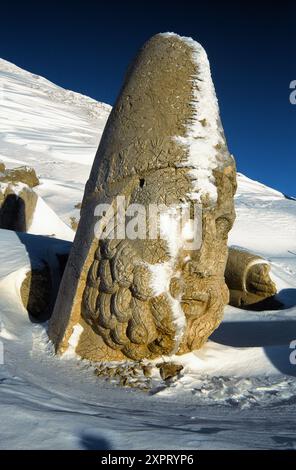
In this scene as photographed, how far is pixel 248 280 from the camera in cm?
550

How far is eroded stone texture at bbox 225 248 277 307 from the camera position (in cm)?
545

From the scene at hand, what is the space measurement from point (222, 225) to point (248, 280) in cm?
263

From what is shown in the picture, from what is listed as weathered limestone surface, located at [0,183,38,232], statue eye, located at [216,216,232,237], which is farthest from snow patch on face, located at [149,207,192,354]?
weathered limestone surface, located at [0,183,38,232]

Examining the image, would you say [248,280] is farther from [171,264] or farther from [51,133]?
[51,133]

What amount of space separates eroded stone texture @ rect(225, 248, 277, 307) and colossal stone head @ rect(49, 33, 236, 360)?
2.52 metres

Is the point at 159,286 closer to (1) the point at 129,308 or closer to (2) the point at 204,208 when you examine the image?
(1) the point at 129,308

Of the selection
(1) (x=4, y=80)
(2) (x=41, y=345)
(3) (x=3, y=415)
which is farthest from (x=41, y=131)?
(3) (x=3, y=415)

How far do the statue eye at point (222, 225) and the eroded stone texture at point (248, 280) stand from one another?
253 centimetres

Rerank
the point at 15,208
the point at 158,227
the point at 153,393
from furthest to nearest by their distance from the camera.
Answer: the point at 15,208 → the point at 158,227 → the point at 153,393

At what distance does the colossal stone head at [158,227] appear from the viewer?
278 centimetres

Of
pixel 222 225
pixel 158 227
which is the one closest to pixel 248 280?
pixel 222 225

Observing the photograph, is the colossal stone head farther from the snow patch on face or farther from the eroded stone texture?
the eroded stone texture
